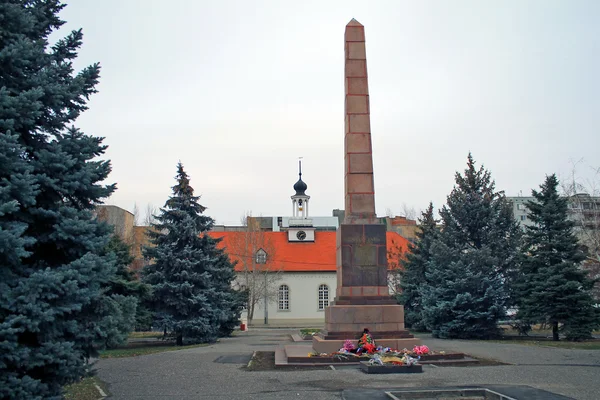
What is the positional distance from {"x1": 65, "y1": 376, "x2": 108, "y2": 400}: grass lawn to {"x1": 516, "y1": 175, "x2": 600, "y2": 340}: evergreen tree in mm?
16739

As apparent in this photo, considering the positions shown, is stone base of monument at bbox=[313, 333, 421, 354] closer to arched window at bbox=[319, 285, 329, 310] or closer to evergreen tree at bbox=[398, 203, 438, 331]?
evergreen tree at bbox=[398, 203, 438, 331]

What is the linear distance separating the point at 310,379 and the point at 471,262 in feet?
46.6

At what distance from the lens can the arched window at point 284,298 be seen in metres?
45.9

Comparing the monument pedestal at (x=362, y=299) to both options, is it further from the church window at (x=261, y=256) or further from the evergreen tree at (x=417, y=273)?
the church window at (x=261, y=256)

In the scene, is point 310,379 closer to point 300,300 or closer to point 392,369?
point 392,369

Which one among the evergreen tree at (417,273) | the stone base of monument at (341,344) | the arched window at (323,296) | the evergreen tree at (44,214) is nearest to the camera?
the evergreen tree at (44,214)

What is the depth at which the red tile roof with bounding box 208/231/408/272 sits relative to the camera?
45.4 m

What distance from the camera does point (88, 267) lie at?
6309 mm

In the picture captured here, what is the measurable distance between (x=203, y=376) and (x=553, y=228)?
52.1 ft

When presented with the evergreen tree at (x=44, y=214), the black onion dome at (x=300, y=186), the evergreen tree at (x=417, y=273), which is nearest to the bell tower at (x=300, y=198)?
the black onion dome at (x=300, y=186)

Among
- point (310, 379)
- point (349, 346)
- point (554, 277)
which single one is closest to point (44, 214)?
point (310, 379)

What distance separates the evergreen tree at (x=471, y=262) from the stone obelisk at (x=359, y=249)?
8.45m

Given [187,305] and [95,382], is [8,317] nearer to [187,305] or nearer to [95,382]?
[95,382]

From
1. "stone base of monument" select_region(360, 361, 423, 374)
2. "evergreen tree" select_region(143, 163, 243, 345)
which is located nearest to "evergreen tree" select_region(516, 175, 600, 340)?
"stone base of monument" select_region(360, 361, 423, 374)
